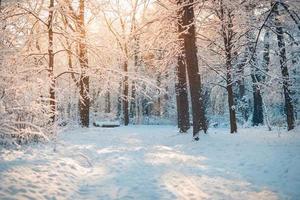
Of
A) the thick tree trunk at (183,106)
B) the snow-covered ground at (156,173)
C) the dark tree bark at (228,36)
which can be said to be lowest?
the snow-covered ground at (156,173)

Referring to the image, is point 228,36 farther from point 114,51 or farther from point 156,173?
point 156,173

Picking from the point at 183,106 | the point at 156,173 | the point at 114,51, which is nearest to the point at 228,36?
the point at 183,106

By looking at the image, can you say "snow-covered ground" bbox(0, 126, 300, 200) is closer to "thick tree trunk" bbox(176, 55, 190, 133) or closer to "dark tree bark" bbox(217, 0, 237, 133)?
"thick tree trunk" bbox(176, 55, 190, 133)

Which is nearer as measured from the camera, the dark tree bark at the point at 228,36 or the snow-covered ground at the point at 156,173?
the snow-covered ground at the point at 156,173

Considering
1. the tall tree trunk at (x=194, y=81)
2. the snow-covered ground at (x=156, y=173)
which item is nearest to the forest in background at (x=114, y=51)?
the tall tree trunk at (x=194, y=81)

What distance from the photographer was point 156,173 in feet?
29.8

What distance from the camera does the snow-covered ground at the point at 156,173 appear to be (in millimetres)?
7168

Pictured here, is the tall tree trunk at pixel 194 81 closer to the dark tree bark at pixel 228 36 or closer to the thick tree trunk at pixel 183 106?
the thick tree trunk at pixel 183 106

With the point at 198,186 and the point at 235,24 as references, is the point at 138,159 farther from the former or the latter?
the point at 235,24

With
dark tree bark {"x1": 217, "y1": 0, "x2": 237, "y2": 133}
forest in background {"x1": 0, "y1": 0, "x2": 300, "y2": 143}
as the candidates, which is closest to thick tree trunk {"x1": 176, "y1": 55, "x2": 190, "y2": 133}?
forest in background {"x1": 0, "y1": 0, "x2": 300, "y2": 143}

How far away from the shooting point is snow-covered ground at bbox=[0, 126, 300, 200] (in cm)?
717

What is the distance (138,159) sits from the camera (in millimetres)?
11062

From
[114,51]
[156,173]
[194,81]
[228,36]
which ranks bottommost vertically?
[156,173]

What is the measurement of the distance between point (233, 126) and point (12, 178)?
13.8 meters
